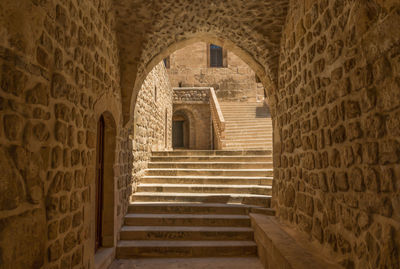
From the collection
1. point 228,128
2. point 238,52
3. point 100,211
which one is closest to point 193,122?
point 228,128

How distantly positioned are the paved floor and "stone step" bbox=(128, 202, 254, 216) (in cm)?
98

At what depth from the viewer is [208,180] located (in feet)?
18.8

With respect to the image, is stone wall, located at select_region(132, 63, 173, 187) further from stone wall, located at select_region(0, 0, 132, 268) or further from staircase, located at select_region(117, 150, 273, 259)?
stone wall, located at select_region(0, 0, 132, 268)

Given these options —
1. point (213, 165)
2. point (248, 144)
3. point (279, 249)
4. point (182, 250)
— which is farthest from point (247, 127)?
point (279, 249)

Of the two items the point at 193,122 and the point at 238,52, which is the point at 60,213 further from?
the point at 193,122

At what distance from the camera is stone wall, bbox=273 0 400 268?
5.66 feet

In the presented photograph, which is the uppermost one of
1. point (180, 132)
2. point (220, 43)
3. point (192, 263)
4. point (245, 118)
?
point (220, 43)

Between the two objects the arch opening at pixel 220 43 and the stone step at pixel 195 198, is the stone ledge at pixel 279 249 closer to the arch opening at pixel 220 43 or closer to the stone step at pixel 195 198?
the stone step at pixel 195 198

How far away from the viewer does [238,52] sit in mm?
4789

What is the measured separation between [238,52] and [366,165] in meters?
3.32

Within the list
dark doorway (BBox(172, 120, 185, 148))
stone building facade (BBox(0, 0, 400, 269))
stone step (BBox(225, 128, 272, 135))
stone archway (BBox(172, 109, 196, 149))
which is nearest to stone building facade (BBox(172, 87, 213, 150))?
stone archway (BBox(172, 109, 196, 149))

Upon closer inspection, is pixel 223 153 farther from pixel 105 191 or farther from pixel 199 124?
pixel 199 124

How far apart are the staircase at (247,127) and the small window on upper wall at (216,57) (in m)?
4.91

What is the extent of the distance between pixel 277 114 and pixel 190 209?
7.23 ft
